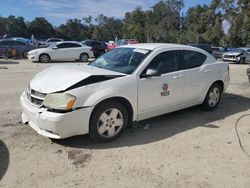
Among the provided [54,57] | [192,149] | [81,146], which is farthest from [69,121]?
[54,57]

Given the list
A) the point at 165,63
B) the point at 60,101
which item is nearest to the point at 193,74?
the point at 165,63

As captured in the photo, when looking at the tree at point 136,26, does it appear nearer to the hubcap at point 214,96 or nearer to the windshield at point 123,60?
the hubcap at point 214,96

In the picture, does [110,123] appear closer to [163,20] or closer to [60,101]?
[60,101]

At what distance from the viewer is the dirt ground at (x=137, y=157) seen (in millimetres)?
3906

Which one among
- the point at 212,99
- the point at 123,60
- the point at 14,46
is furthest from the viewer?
the point at 14,46

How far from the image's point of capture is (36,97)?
15.8 ft

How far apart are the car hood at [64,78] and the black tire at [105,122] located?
0.45 metres

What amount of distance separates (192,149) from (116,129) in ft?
4.23

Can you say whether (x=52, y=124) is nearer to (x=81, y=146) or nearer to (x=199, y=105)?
(x=81, y=146)

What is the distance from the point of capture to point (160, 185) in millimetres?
3814

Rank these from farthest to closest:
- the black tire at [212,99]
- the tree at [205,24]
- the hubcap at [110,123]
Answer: the tree at [205,24], the black tire at [212,99], the hubcap at [110,123]

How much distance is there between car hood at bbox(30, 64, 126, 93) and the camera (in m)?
4.71

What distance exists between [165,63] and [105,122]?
182 cm

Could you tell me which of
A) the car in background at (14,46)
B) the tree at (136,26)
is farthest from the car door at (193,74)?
the tree at (136,26)
